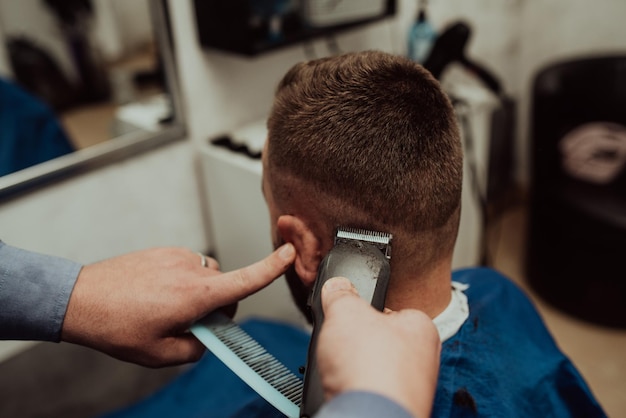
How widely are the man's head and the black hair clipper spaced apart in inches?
2.4

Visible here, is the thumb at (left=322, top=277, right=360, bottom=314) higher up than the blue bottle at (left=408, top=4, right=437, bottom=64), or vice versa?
the blue bottle at (left=408, top=4, right=437, bottom=64)

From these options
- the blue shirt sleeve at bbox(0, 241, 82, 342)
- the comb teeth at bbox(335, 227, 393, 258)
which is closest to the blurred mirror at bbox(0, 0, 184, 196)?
the blue shirt sleeve at bbox(0, 241, 82, 342)

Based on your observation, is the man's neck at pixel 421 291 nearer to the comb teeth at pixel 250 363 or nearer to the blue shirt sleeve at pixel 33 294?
the comb teeth at pixel 250 363

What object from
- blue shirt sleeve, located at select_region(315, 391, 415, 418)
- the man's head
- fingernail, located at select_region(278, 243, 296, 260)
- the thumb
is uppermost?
the man's head

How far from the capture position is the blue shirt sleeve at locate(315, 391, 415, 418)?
0.51 m

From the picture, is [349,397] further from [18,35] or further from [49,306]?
[18,35]

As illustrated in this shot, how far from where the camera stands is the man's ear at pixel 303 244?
3.08 feet

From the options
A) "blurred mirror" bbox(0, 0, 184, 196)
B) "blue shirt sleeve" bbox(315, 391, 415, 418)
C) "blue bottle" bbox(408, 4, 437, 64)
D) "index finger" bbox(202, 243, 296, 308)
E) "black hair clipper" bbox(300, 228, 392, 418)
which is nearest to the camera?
"blue shirt sleeve" bbox(315, 391, 415, 418)

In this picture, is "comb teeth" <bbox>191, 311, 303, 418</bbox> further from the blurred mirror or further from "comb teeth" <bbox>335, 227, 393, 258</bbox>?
the blurred mirror

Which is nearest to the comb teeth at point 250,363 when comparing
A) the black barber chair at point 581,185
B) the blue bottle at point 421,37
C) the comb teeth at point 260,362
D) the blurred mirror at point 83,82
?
the comb teeth at point 260,362

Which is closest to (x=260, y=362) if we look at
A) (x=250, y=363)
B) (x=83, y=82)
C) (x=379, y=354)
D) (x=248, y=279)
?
(x=250, y=363)

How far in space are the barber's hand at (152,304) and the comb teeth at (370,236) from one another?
13 cm

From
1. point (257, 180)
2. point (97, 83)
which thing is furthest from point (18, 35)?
point (257, 180)

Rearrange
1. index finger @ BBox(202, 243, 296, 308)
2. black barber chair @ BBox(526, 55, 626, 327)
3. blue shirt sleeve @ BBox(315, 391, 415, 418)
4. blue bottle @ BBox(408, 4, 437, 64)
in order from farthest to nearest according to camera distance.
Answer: black barber chair @ BBox(526, 55, 626, 327), blue bottle @ BBox(408, 4, 437, 64), index finger @ BBox(202, 243, 296, 308), blue shirt sleeve @ BBox(315, 391, 415, 418)
